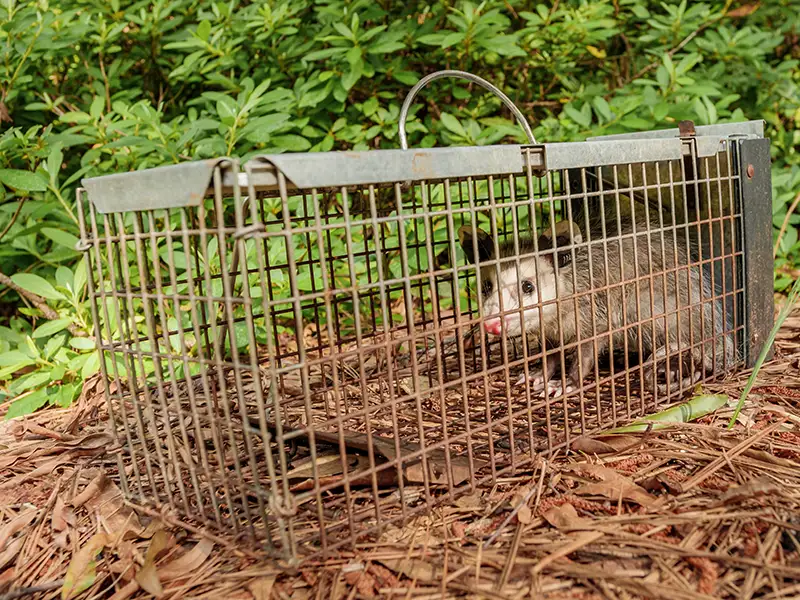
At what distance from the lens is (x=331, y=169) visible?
5.15 ft

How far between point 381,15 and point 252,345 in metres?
3.21

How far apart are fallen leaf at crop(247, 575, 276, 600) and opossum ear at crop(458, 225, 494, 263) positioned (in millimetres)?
1414

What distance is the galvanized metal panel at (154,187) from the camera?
1.53 metres

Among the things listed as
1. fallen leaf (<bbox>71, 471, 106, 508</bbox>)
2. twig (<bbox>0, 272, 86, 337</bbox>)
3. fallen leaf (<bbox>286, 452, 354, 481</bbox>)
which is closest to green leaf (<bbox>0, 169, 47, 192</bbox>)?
twig (<bbox>0, 272, 86, 337</bbox>)

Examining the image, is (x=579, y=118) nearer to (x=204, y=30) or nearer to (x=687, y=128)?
(x=687, y=128)

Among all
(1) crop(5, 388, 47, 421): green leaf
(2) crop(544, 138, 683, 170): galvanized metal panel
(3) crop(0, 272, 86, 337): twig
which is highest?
(2) crop(544, 138, 683, 170): galvanized metal panel

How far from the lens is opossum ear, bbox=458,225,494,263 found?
106 inches

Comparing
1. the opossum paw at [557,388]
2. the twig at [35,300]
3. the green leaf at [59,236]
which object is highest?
the green leaf at [59,236]

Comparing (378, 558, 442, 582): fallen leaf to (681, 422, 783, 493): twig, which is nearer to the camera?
(378, 558, 442, 582): fallen leaf

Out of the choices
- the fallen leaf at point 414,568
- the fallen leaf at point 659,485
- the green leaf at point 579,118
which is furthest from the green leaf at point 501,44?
the fallen leaf at point 414,568

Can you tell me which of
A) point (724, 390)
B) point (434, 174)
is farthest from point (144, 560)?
point (724, 390)

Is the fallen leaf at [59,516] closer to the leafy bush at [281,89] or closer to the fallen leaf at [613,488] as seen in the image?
the leafy bush at [281,89]

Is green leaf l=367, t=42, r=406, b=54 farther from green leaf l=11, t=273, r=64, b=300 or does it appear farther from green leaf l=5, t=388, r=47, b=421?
green leaf l=5, t=388, r=47, b=421

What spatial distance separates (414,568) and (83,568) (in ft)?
2.56
